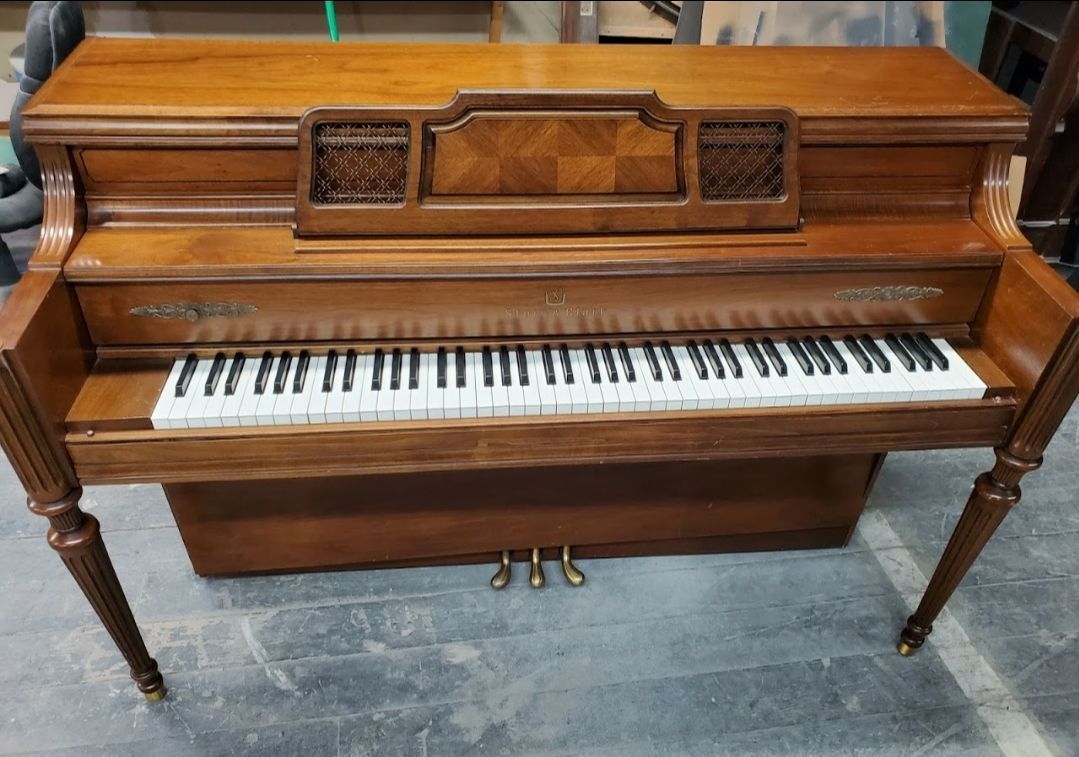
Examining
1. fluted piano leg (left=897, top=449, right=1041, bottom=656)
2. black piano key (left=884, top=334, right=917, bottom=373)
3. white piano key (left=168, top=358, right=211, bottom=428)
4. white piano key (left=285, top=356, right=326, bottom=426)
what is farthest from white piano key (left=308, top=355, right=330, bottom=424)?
fluted piano leg (left=897, top=449, right=1041, bottom=656)

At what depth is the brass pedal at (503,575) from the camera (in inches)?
84.5

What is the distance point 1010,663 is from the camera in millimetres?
2023

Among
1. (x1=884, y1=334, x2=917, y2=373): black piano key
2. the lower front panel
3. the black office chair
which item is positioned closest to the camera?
(x1=884, y1=334, x2=917, y2=373): black piano key

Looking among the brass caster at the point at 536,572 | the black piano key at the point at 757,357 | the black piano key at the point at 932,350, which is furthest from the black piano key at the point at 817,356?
the brass caster at the point at 536,572

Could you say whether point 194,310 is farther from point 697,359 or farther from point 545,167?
point 697,359

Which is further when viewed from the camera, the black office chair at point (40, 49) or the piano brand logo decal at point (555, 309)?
the black office chair at point (40, 49)

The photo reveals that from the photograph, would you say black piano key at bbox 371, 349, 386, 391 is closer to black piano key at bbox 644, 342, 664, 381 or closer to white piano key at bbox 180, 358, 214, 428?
white piano key at bbox 180, 358, 214, 428

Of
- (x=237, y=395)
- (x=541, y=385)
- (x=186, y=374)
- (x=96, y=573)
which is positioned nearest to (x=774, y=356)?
(x=541, y=385)

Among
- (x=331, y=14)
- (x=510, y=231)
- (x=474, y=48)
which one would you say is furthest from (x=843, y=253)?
(x=331, y=14)

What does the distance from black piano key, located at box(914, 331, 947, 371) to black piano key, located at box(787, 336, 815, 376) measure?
0.86 ft

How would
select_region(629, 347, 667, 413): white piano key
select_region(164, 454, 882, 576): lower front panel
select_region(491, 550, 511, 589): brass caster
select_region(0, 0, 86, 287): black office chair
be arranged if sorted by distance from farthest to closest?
1. select_region(0, 0, 86, 287): black office chair
2. select_region(491, 550, 511, 589): brass caster
3. select_region(164, 454, 882, 576): lower front panel
4. select_region(629, 347, 667, 413): white piano key

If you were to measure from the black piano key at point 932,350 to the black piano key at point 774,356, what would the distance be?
313 mm

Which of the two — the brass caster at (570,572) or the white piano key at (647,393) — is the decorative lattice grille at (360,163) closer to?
the white piano key at (647,393)

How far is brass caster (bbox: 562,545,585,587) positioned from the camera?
216 cm
